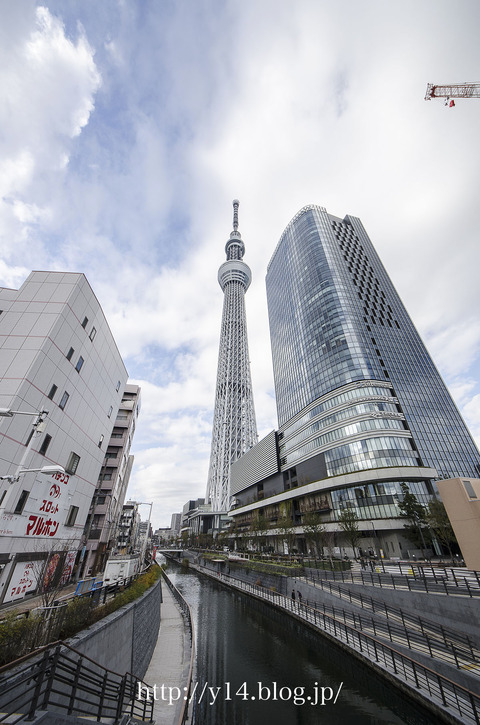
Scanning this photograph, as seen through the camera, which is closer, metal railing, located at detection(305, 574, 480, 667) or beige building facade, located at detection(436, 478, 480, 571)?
metal railing, located at detection(305, 574, 480, 667)

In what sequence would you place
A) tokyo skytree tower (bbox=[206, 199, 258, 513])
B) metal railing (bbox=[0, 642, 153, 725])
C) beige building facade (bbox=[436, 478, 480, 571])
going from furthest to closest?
tokyo skytree tower (bbox=[206, 199, 258, 513]) < beige building facade (bbox=[436, 478, 480, 571]) < metal railing (bbox=[0, 642, 153, 725])

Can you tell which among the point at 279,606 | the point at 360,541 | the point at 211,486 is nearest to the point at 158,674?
the point at 279,606

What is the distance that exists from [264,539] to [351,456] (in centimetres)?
3165

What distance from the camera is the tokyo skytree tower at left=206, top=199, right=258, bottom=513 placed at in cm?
12988

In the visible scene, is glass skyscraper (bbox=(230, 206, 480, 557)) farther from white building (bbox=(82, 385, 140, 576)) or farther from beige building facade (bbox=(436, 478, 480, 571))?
white building (bbox=(82, 385, 140, 576))

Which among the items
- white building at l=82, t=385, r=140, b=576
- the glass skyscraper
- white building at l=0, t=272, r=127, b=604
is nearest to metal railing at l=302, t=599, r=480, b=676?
white building at l=0, t=272, r=127, b=604

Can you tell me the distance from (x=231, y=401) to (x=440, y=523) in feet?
346

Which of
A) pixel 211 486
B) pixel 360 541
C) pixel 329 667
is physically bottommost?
pixel 329 667

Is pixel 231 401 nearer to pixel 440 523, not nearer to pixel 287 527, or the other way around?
pixel 287 527

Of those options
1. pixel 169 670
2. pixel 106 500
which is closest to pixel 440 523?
pixel 169 670

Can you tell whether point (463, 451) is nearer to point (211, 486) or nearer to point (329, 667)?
point (329, 667)

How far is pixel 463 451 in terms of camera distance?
59750 millimetres

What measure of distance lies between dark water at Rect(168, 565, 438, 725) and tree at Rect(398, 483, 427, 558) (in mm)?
28886

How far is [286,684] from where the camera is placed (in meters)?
15.1
